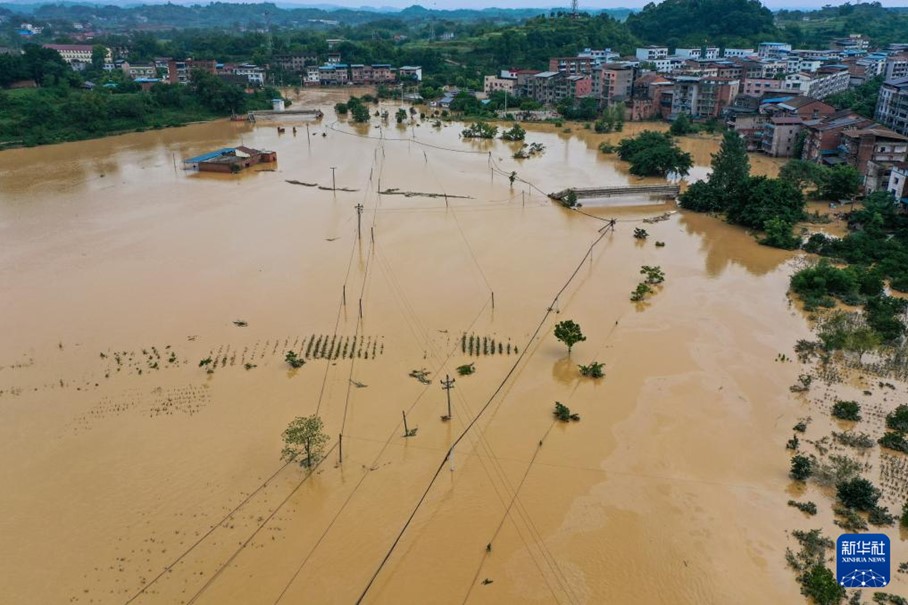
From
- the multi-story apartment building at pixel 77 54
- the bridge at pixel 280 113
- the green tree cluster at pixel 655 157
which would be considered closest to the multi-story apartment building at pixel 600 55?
the bridge at pixel 280 113

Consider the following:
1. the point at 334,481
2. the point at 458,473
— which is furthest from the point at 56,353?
the point at 458,473

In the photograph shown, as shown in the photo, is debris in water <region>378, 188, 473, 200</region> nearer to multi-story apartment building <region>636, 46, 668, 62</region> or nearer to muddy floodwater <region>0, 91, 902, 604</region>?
muddy floodwater <region>0, 91, 902, 604</region>

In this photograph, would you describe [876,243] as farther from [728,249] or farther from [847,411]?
[847,411]

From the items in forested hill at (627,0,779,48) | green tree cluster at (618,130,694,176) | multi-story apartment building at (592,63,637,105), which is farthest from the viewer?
forested hill at (627,0,779,48)

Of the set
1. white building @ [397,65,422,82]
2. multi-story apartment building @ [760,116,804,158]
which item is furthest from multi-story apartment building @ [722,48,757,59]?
multi-story apartment building @ [760,116,804,158]

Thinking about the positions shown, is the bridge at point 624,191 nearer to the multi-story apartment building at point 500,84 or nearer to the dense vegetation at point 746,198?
the dense vegetation at point 746,198
